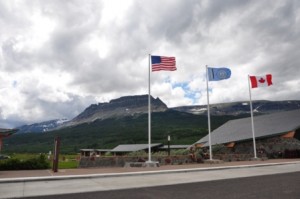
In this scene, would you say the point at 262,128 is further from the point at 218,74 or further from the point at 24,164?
the point at 24,164

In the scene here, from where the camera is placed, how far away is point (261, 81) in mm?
28219

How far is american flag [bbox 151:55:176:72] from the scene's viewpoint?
2248 centimetres

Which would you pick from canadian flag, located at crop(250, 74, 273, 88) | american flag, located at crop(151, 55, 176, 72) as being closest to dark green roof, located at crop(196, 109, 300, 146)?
canadian flag, located at crop(250, 74, 273, 88)

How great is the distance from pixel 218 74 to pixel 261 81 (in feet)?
17.7

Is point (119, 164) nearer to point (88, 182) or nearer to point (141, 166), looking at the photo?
point (141, 166)

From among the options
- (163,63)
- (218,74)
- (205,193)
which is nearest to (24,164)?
(163,63)

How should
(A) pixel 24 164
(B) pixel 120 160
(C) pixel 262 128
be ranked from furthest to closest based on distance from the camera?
1. (C) pixel 262 128
2. (B) pixel 120 160
3. (A) pixel 24 164

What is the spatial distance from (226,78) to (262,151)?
40.5ft

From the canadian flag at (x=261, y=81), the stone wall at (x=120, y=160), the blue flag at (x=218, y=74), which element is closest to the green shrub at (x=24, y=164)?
the stone wall at (x=120, y=160)

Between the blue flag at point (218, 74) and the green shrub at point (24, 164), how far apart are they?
15.1 m

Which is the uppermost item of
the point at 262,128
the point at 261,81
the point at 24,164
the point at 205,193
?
the point at 261,81

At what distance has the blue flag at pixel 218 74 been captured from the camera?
83.8 ft

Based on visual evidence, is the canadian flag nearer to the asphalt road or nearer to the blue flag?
the blue flag

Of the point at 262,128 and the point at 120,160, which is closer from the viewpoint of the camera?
the point at 120,160
